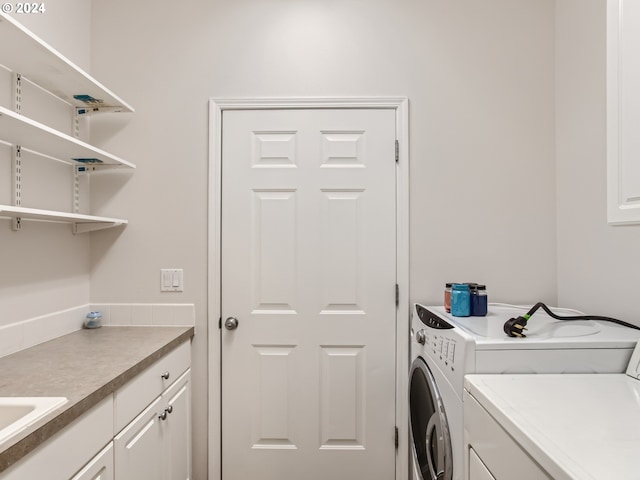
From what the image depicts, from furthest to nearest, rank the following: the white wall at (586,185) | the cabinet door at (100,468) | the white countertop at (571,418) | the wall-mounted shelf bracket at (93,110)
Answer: the wall-mounted shelf bracket at (93,110) → the white wall at (586,185) → the cabinet door at (100,468) → the white countertop at (571,418)

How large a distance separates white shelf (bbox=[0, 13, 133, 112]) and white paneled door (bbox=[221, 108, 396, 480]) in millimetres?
701

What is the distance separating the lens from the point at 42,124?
1.53 metres

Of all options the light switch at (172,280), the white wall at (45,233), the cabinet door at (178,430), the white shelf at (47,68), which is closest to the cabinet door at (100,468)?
the cabinet door at (178,430)

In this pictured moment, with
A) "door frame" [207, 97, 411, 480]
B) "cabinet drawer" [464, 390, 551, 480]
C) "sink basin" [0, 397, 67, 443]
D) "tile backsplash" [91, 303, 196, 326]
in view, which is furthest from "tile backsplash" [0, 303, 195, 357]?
"cabinet drawer" [464, 390, 551, 480]

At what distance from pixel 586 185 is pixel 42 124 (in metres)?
2.41

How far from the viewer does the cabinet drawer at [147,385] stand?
1285 mm

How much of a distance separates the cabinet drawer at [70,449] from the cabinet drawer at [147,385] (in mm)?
64

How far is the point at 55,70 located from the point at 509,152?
213cm

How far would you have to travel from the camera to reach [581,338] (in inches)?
51.5

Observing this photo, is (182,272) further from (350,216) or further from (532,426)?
(532,426)

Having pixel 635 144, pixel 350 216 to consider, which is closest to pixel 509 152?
pixel 350 216

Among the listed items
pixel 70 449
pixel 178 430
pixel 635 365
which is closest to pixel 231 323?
pixel 178 430

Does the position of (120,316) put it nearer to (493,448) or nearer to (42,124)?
(42,124)

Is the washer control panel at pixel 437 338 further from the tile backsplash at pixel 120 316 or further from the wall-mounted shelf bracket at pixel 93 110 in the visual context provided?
the wall-mounted shelf bracket at pixel 93 110
